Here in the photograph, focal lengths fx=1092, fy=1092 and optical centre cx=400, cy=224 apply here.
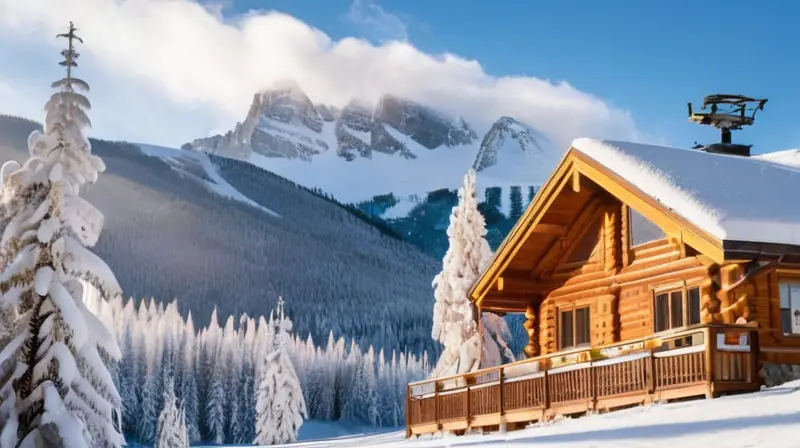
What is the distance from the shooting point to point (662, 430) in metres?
17.3

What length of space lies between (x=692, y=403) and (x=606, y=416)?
1957mm

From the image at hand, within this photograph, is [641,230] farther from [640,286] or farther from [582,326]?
[582,326]

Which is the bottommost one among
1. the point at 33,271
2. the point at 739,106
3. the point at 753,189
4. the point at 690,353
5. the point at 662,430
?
the point at 662,430

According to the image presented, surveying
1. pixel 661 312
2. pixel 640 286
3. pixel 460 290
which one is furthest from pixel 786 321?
pixel 460 290

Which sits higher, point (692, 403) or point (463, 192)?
point (463, 192)

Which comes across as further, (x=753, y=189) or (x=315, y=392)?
(x=315, y=392)

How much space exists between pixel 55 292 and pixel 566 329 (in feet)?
43.5

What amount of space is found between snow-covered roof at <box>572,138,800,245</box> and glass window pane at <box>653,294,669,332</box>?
2.96 metres

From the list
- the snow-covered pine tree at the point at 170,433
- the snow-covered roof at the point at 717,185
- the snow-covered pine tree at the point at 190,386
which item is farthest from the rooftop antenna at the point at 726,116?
the snow-covered pine tree at the point at 190,386

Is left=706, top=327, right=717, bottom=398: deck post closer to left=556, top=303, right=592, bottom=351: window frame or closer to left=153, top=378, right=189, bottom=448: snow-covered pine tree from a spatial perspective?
left=556, top=303, right=592, bottom=351: window frame

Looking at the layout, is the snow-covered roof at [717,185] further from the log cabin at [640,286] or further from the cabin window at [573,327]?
the cabin window at [573,327]

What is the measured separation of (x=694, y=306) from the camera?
23.1 metres

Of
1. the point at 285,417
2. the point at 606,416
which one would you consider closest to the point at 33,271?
the point at 606,416

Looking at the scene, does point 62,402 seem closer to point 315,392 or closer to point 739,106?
point 739,106
